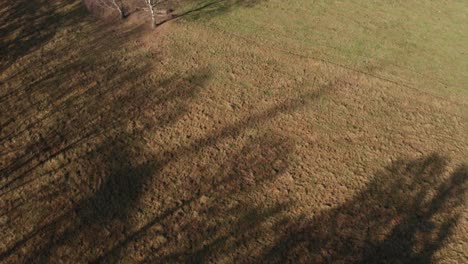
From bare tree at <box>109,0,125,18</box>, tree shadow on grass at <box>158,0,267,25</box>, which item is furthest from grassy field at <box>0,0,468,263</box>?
bare tree at <box>109,0,125,18</box>

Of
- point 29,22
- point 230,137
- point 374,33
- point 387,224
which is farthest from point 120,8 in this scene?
point 387,224

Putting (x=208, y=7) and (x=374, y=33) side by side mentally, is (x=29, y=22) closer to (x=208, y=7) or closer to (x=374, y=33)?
(x=208, y=7)

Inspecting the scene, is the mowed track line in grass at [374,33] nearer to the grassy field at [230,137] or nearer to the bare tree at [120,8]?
the grassy field at [230,137]

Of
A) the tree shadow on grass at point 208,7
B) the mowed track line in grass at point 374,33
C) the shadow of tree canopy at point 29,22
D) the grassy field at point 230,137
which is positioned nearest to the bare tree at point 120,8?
the grassy field at point 230,137

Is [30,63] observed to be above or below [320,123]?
above

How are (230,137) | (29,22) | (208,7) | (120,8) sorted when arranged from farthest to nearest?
(208,7) < (120,8) < (29,22) < (230,137)

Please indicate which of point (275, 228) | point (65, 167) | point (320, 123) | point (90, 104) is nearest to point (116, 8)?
point (90, 104)

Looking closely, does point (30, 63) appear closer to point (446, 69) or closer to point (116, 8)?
point (116, 8)
